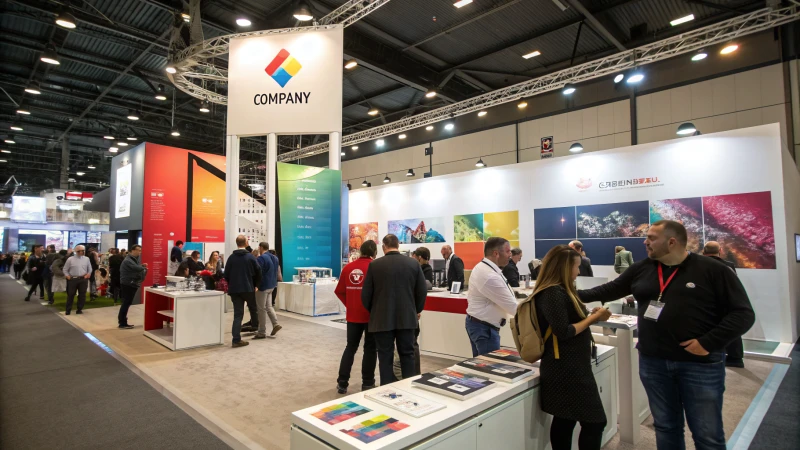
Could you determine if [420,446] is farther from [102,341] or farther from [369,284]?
[102,341]

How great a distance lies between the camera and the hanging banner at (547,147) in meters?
11.8

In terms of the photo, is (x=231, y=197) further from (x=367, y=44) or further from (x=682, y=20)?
(x=682, y=20)

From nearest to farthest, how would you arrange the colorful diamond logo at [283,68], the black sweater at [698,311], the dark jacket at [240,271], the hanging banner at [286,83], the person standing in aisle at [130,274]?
the black sweater at [698,311] < the dark jacket at [240,271] < the person standing in aisle at [130,274] < the hanging banner at [286,83] < the colorful diamond logo at [283,68]

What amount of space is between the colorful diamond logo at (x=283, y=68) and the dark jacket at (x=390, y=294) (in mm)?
6017

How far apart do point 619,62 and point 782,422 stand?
7673mm

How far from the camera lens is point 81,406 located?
358cm

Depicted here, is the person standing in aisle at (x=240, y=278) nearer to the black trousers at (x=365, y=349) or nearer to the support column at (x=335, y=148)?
the black trousers at (x=365, y=349)

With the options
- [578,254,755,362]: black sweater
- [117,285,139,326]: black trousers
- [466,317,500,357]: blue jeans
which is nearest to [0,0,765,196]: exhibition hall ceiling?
[117,285,139,326]: black trousers

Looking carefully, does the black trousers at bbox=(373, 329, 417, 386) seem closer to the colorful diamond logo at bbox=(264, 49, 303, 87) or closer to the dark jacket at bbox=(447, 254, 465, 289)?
the dark jacket at bbox=(447, 254, 465, 289)

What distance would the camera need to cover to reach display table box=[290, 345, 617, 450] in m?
1.36

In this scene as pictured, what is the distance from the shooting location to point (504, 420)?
1765mm

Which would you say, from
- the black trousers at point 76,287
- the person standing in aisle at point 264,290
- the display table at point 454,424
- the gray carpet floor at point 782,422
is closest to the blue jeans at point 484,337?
the display table at point 454,424

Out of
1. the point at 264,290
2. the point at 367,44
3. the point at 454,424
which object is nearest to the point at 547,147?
the point at 367,44

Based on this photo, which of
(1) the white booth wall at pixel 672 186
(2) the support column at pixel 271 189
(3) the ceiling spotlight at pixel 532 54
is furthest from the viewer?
(3) the ceiling spotlight at pixel 532 54
